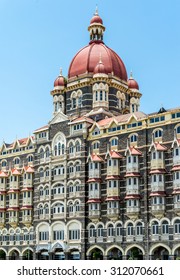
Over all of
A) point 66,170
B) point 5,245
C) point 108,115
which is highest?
point 108,115

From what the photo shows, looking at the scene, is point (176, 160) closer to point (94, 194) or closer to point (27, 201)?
point (94, 194)

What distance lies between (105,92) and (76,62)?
758 centimetres

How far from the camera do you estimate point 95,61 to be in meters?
64.6

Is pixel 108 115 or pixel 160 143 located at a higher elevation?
pixel 108 115

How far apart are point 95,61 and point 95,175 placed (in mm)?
19370

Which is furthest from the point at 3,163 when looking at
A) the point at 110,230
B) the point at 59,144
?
the point at 110,230

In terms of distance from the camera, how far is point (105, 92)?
62125 mm

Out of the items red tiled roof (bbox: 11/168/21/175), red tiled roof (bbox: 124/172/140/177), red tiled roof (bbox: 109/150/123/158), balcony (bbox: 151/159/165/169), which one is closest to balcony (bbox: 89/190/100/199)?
red tiled roof (bbox: 109/150/123/158)

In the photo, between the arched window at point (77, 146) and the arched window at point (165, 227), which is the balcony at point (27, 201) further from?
the arched window at point (165, 227)

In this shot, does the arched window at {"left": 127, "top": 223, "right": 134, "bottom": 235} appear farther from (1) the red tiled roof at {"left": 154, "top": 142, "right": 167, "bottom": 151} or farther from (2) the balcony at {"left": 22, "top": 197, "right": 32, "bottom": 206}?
(2) the balcony at {"left": 22, "top": 197, "right": 32, "bottom": 206}

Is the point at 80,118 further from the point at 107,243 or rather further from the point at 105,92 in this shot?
the point at 107,243

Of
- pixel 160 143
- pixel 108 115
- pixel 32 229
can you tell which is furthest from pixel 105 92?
pixel 32 229
